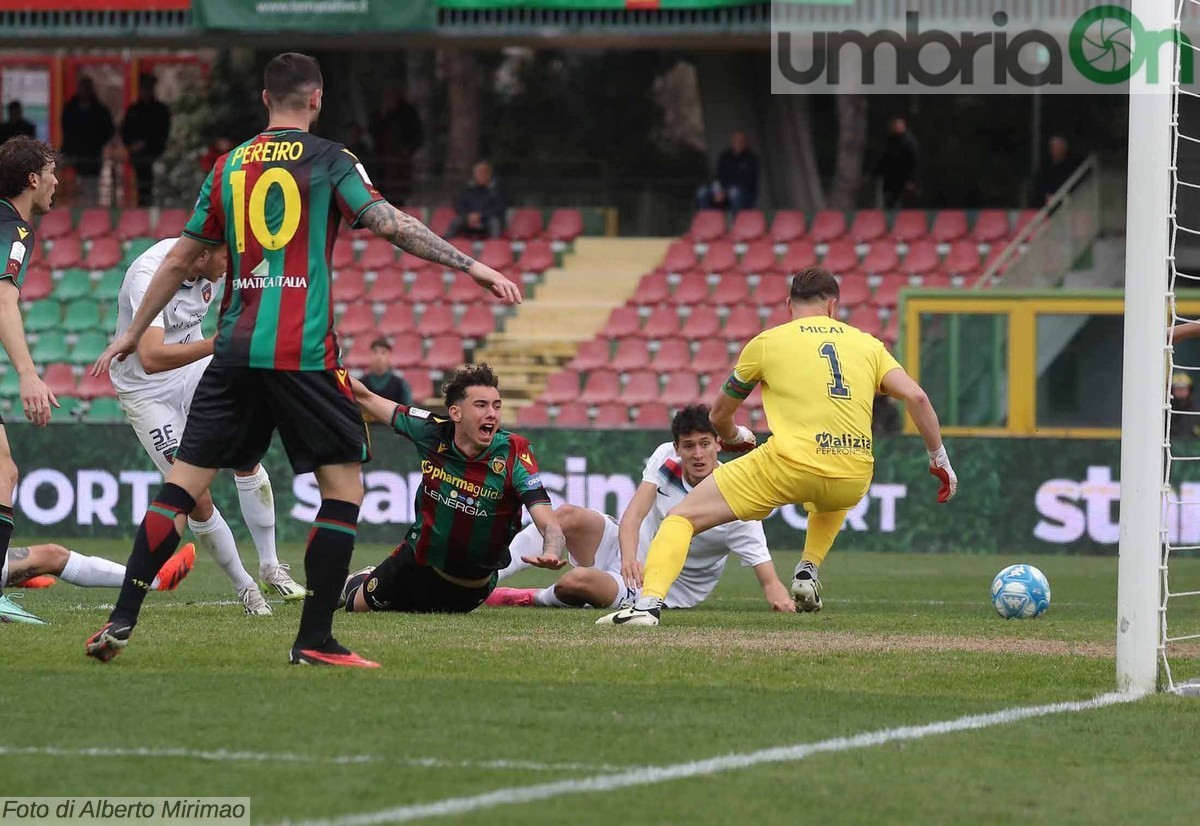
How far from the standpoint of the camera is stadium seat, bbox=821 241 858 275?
72.1ft

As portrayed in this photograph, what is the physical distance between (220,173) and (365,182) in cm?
51

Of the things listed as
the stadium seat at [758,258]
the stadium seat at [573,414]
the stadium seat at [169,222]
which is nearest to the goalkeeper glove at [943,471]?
the stadium seat at [573,414]

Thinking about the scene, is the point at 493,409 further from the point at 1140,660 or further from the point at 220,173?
the point at 1140,660

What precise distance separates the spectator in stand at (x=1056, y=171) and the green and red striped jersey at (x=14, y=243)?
51.1 feet

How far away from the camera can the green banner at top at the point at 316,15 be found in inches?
844

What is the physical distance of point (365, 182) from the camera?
644 cm

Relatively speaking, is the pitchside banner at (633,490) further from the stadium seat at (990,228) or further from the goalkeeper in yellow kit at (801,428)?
the goalkeeper in yellow kit at (801,428)

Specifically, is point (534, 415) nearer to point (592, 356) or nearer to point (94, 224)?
point (592, 356)

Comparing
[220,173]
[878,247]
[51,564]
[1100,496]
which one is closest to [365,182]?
[220,173]

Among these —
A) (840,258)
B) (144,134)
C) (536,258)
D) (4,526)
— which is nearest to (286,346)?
(4,526)

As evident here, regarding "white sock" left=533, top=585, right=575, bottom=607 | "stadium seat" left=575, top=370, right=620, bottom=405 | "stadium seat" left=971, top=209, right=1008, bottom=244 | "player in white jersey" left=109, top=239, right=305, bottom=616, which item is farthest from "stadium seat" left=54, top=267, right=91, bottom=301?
"white sock" left=533, top=585, right=575, bottom=607

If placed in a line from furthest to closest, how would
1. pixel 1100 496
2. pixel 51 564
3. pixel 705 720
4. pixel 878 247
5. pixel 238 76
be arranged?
pixel 238 76, pixel 878 247, pixel 1100 496, pixel 51 564, pixel 705 720

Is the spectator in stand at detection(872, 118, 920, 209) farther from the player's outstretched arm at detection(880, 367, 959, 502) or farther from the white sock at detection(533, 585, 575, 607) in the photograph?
the player's outstretched arm at detection(880, 367, 959, 502)

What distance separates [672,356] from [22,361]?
48.0 feet
